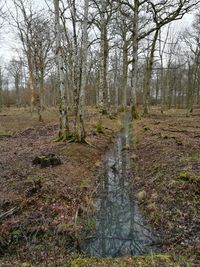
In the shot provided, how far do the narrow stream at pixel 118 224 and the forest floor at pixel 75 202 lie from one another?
0.86 ft

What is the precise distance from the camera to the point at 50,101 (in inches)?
2475

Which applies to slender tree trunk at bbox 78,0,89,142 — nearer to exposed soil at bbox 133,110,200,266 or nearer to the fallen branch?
exposed soil at bbox 133,110,200,266

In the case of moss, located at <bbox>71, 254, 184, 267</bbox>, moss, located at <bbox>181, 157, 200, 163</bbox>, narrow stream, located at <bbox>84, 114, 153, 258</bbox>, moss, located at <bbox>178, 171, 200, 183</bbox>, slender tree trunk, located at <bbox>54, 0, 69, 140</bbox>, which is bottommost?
narrow stream, located at <bbox>84, 114, 153, 258</bbox>

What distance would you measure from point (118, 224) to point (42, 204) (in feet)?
6.10

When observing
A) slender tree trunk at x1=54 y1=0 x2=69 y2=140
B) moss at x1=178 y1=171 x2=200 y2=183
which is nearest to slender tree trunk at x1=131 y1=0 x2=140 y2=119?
slender tree trunk at x1=54 y1=0 x2=69 y2=140

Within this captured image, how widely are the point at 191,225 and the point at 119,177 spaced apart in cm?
381

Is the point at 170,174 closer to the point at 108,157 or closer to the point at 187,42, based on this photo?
the point at 108,157

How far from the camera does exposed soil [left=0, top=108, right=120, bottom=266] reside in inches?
190

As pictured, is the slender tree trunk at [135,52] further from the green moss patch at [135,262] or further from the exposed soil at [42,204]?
the green moss patch at [135,262]

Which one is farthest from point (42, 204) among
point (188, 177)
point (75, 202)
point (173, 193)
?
point (188, 177)

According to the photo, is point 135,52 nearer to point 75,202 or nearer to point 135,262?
point 75,202

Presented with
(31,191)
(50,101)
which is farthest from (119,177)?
(50,101)

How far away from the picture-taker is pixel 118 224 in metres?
5.98

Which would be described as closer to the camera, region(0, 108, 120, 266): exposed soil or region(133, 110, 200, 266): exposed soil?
region(0, 108, 120, 266): exposed soil
